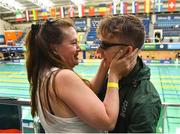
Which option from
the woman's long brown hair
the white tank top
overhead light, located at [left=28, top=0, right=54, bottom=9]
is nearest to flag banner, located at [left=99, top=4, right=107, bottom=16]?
overhead light, located at [left=28, top=0, right=54, bottom=9]

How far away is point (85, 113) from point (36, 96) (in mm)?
354

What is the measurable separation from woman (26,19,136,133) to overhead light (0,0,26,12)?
18340mm

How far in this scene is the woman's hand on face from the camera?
129 cm

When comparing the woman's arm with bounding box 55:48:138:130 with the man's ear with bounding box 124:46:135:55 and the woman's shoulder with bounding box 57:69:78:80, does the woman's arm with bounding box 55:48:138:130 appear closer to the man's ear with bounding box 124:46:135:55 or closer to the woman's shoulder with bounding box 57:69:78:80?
the woman's shoulder with bounding box 57:69:78:80

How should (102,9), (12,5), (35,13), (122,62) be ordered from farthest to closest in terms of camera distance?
(35,13) < (102,9) < (12,5) < (122,62)

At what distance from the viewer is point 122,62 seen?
4.24 feet

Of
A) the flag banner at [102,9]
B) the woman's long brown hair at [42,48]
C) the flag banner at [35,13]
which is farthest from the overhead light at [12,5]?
the woman's long brown hair at [42,48]

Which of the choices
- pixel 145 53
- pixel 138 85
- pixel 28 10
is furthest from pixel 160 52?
pixel 138 85

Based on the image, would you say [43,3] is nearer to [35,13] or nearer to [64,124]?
[35,13]

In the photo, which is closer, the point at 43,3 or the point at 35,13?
the point at 43,3

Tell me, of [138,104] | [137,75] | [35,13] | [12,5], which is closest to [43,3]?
[35,13]

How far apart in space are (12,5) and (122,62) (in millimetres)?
19870

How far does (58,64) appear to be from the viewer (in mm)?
→ 1328

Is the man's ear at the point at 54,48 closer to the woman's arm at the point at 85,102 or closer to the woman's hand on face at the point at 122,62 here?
the woman's arm at the point at 85,102
